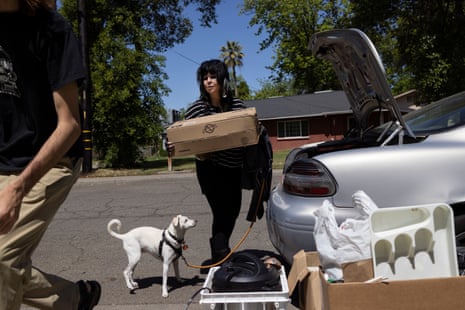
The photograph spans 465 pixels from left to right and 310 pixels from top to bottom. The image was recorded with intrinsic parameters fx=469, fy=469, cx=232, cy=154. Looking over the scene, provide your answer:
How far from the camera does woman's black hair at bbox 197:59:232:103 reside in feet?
12.0

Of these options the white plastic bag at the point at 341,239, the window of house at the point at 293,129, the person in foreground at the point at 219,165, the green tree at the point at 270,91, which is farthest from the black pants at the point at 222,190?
the green tree at the point at 270,91

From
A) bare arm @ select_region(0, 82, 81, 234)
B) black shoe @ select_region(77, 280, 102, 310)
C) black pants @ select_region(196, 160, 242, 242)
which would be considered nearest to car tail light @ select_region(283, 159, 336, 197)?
black pants @ select_region(196, 160, 242, 242)

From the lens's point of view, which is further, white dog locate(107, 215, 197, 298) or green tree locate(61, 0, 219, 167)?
green tree locate(61, 0, 219, 167)

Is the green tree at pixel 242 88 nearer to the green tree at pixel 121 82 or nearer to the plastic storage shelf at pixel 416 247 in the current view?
the green tree at pixel 121 82

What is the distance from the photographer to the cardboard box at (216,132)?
130 inches

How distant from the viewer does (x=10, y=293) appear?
187 cm

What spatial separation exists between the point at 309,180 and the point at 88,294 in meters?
1.51

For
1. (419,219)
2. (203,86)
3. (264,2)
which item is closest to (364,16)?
(203,86)

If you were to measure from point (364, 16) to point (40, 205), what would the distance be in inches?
663

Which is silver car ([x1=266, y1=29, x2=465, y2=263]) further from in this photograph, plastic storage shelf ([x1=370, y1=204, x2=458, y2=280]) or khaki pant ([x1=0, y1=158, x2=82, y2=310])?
khaki pant ([x1=0, y1=158, x2=82, y2=310])

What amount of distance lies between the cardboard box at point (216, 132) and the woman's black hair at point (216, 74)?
404 mm

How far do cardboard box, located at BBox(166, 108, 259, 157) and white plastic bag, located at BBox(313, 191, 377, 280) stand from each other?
100 cm

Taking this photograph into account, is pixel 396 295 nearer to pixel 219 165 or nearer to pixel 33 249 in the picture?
pixel 33 249

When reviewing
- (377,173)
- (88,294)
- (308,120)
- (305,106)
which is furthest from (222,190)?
(305,106)
